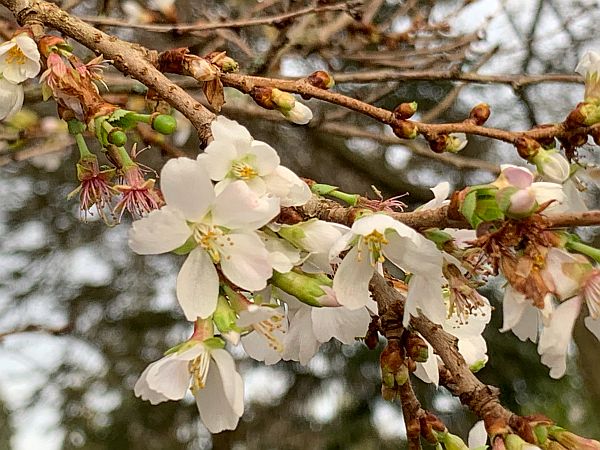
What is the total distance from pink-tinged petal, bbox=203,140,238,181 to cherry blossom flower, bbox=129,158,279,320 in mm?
20

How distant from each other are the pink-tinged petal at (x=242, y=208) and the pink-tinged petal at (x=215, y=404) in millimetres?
139

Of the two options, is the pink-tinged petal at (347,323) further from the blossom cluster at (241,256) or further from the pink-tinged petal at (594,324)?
the pink-tinged petal at (594,324)

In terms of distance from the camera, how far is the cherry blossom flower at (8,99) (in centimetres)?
84

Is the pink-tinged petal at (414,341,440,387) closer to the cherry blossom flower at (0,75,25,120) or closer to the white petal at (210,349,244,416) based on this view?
the white petal at (210,349,244,416)

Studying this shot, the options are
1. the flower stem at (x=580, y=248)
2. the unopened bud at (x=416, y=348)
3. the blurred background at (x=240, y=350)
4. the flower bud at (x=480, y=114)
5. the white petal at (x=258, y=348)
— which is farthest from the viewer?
the blurred background at (x=240, y=350)

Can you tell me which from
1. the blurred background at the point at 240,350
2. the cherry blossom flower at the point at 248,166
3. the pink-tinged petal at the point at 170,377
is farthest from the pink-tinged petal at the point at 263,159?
the blurred background at the point at 240,350

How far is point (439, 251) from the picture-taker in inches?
24.5

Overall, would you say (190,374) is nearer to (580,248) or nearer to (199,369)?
(199,369)

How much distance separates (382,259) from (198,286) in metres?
0.18

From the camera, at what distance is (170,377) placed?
0.61 meters

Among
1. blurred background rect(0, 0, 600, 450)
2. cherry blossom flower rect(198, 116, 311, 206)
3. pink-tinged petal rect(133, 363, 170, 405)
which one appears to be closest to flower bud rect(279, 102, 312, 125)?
cherry blossom flower rect(198, 116, 311, 206)

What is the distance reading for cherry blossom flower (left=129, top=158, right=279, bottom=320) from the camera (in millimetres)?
599

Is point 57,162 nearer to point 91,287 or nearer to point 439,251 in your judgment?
point 91,287

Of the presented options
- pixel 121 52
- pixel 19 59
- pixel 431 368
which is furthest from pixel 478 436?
pixel 19 59
